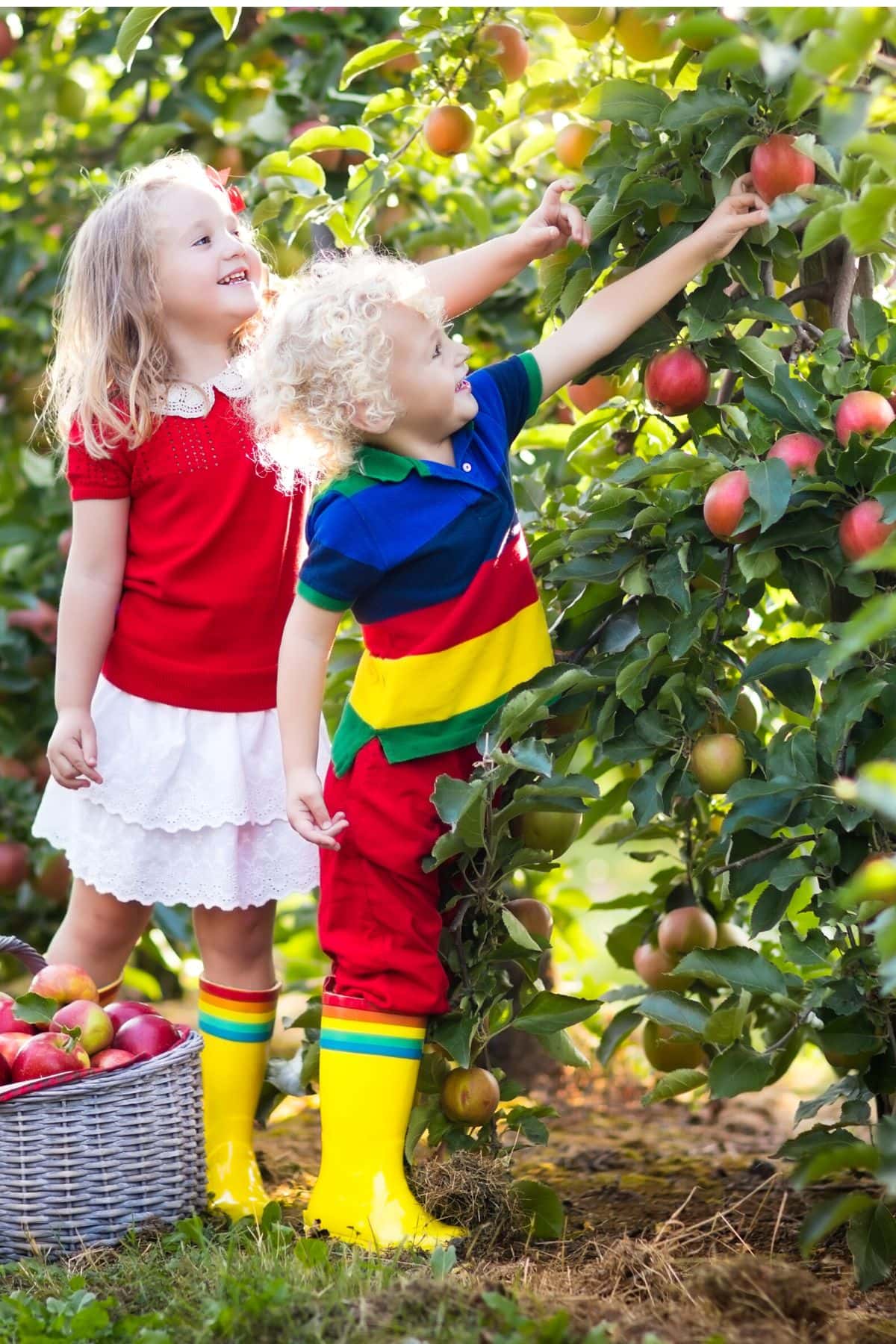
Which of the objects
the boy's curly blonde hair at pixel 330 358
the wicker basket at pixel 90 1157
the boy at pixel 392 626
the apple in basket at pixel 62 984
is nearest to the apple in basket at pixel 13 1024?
the apple in basket at pixel 62 984

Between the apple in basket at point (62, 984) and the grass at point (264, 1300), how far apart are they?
0.32m

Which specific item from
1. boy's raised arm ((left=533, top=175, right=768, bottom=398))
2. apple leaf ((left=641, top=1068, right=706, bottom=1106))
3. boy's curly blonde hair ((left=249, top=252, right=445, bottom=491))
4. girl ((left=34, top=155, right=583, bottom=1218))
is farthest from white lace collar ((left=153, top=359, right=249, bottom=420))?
apple leaf ((left=641, top=1068, right=706, bottom=1106))

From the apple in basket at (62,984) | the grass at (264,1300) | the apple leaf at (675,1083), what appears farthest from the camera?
the apple in basket at (62,984)

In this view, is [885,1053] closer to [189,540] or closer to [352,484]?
[352,484]

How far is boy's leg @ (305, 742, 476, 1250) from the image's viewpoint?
1.75 m

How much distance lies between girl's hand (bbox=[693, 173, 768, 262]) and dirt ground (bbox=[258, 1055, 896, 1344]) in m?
1.06

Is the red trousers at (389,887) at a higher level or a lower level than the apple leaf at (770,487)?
lower

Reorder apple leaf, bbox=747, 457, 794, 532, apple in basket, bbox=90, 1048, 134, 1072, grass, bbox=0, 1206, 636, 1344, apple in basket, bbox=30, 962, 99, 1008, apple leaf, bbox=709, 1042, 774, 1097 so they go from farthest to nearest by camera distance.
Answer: apple in basket, bbox=30, 962, 99, 1008 → apple in basket, bbox=90, 1048, 134, 1072 → apple leaf, bbox=709, 1042, 774, 1097 → apple leaf, bbox=747, 457, 794, 532 → grass, bbox=0, 1206, 636, 1344

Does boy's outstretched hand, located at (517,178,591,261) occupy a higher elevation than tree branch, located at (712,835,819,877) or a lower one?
higher

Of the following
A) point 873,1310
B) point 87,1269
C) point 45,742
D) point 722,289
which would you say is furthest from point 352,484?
point 45,742

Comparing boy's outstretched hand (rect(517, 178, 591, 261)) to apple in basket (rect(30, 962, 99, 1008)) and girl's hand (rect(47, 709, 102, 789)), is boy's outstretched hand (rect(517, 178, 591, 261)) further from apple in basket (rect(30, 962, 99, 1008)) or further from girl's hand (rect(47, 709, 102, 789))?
apple in basket (rect(30, 962, 99, 1008))

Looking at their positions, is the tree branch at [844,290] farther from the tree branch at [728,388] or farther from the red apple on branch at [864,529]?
the red apple on branch at [864,529]

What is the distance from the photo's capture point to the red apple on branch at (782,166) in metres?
1.60

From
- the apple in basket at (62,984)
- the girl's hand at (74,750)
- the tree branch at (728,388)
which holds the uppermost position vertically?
the tree branch at (728,388)
